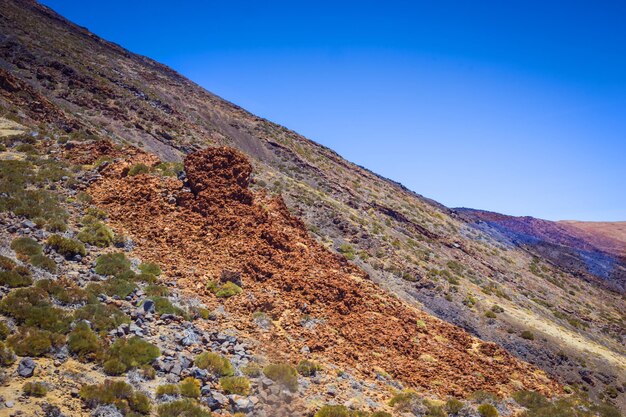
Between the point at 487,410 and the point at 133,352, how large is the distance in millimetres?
12963

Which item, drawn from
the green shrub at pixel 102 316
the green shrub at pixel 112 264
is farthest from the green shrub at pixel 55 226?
the green shrub at pixel 102 316

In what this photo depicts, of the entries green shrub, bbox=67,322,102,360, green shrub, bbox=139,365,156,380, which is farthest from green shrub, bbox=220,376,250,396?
green shrub, bbox=67,322,102,360

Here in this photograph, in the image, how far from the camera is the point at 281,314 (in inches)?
642

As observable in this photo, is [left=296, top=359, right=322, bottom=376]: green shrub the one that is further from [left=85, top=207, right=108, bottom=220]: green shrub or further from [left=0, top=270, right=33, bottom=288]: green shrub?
[left=85, top=207, right=108, bottom=220]: green shrub

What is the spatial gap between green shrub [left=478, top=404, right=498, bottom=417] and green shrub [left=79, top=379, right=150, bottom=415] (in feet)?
39.4

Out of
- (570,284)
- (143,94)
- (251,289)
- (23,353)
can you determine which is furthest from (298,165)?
(23,353)

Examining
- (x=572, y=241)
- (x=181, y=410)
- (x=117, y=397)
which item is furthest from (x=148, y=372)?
(x=572, y=241)

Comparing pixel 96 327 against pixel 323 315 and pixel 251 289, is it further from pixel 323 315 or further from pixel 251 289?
pixel 323 315

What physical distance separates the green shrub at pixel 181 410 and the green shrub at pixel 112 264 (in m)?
7.07

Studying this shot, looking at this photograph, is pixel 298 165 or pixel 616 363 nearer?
pixel 616 363

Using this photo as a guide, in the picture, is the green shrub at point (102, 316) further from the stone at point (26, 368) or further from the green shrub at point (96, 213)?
the green shrub at point (96, 213)

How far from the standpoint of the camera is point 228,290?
16375 millimetres

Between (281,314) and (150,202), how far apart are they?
9.82m

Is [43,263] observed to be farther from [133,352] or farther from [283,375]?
[283,375]
